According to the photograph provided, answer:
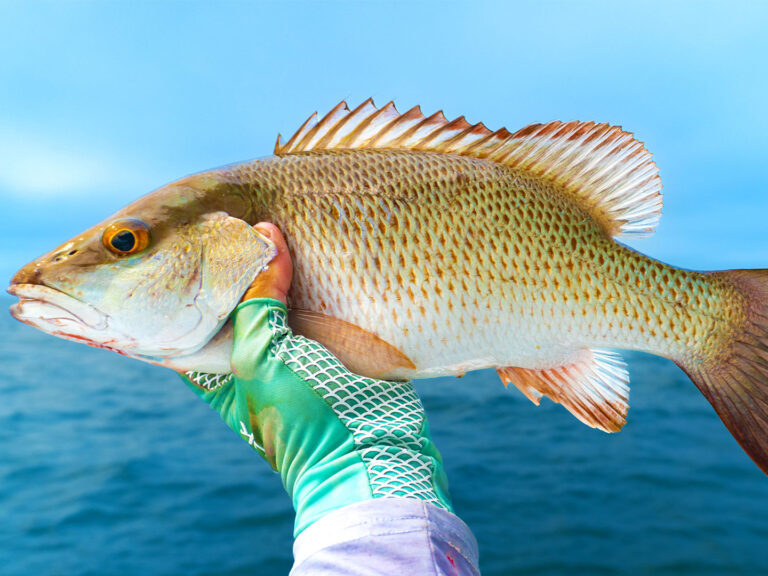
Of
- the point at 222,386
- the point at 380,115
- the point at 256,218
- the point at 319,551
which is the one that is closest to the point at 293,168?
the point at 256,218

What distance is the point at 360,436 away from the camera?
1625mm

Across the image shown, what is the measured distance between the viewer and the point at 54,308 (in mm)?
1741

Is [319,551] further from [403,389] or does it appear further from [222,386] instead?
[222,386]

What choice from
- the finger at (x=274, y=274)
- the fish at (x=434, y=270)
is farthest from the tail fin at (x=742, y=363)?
the finger at (x=274, y=274)

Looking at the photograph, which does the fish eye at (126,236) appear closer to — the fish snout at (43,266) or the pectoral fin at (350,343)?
the fish snout at (43,266)

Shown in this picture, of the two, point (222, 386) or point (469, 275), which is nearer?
point (469, 275)

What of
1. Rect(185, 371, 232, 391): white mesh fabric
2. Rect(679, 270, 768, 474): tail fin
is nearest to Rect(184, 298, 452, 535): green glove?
Rect(185, 371, 232, 391): white mesh fabric

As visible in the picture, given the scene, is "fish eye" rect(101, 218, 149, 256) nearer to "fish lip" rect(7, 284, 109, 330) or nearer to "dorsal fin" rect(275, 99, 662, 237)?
"fish lip" rect(7, 284, 109, 330)

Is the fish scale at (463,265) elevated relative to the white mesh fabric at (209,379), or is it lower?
elevated

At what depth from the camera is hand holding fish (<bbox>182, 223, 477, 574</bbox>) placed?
4.71 feet

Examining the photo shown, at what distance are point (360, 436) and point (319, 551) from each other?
0.33m

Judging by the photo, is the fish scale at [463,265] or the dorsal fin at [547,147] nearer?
the fish scale at [463,265]

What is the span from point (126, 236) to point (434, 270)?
98cm

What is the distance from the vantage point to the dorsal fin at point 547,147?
2090 millimetres
